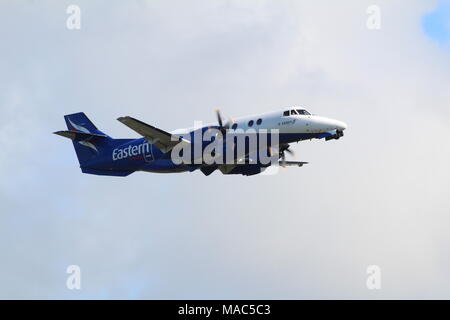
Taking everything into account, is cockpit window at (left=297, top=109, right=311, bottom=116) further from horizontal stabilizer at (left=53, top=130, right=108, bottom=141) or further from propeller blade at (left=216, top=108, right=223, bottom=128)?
horizontal stabilizer at (left=53, top=130, right=108, bottom=141)

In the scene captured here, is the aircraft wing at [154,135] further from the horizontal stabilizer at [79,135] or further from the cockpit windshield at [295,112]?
the cockpit windshield at [295,112]

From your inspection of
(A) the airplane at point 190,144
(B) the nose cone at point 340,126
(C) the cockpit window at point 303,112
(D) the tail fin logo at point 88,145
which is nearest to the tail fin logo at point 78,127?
(A) the airplane at point 190,144

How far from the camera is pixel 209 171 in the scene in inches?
1596

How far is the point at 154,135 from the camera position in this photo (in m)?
37.7

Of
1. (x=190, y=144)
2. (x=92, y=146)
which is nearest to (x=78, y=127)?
(x=92, y=146)

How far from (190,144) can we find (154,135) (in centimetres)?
196

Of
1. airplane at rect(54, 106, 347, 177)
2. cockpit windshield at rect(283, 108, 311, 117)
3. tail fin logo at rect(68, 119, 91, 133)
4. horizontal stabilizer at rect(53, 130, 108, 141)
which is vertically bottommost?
airplane at rect(54, 106, 347, 177)

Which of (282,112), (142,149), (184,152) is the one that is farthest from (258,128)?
(142,149)

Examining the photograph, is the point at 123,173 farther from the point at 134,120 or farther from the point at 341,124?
the point at 341,124

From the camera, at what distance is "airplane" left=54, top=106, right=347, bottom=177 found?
121 feet

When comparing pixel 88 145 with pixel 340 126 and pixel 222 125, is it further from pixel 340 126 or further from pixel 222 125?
pixel 340 126

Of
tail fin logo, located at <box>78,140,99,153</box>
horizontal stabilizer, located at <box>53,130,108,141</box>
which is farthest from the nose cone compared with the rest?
tail fin logo, located at <box>78,140,99,153</box>

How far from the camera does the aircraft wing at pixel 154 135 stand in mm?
36344

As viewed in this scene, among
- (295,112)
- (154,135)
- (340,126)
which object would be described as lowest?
(154,135)
